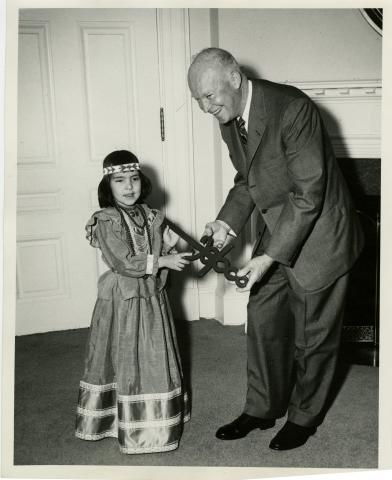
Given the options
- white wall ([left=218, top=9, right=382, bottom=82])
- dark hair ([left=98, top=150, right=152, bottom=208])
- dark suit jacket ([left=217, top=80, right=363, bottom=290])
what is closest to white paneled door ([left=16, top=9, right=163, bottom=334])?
white wall ([left=218, top=9, right=382, bottom=82])

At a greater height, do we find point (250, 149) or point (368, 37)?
point (368, 37)

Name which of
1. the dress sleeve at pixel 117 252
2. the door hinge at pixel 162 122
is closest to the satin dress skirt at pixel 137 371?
the dress sleeve at pixel 117 252

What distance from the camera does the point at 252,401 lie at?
6.46ft

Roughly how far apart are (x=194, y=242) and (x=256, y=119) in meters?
0.43

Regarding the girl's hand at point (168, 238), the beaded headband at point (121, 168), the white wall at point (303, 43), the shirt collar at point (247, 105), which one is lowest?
the girl's hand at point (168, 238)

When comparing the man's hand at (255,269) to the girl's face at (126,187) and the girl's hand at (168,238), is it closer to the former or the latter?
the girl's hand at (168,238)

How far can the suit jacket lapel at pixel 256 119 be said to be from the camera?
1.67 m

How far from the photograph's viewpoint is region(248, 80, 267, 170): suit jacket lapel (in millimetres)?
1665

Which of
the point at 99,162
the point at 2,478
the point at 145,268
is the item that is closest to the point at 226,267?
the point at 145,268

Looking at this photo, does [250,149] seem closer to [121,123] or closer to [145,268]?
[145,268]

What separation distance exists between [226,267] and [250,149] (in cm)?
39

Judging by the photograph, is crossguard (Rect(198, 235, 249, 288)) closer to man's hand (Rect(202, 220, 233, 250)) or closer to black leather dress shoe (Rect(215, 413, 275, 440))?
man's hand (Rect(202, 220, 233, 250))

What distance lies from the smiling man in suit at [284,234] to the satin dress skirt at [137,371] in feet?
0.81

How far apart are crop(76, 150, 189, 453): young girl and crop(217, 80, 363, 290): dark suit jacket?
0.35 metres
